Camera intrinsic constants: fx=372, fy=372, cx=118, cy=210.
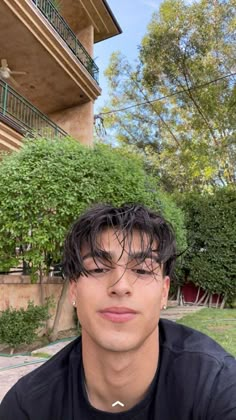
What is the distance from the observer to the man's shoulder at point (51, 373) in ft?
3.63

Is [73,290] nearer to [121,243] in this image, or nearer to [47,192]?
[121,243]

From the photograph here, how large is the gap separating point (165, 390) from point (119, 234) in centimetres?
45

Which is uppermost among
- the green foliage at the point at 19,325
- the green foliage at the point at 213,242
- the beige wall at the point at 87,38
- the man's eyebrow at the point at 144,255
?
the beige wall at the point at 87,38

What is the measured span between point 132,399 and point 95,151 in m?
4.48

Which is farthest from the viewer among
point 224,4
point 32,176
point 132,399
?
point 224,4

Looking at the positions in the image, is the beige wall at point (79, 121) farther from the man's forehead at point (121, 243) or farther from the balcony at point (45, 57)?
the man's forehead at point (121, 243)

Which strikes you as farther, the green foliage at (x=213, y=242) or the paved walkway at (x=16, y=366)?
the green foliage at (x=213, y=242)

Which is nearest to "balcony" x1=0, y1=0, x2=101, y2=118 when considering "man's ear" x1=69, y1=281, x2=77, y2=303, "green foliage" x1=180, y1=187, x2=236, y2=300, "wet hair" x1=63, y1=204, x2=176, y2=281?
"green foliage" x1=180, y1=187, x2=236, y2=300

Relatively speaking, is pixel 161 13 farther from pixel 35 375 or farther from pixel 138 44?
pixel 35 375

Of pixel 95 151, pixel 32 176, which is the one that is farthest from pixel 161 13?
pixel 32 176

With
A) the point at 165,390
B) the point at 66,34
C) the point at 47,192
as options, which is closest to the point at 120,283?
the point at 165,390

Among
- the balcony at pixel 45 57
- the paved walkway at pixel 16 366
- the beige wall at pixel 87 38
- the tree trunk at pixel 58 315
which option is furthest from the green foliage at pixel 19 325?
the beige wall at pixel 87 38

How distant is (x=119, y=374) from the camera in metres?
1.03

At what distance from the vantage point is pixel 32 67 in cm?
916
